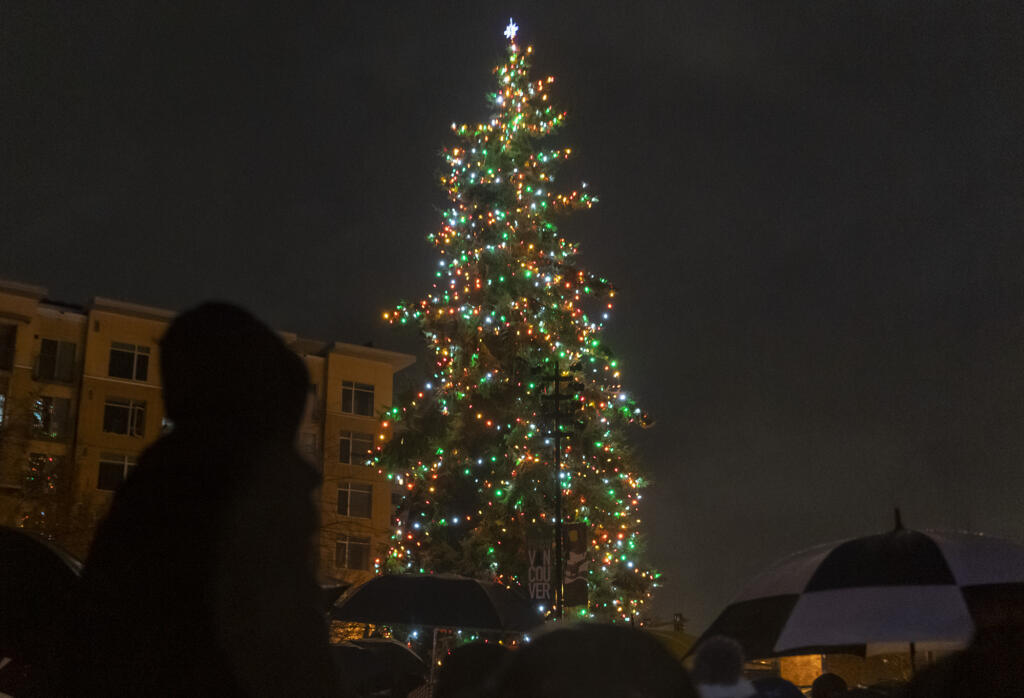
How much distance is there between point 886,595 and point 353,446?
53830 mm

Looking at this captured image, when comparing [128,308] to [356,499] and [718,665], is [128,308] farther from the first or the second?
[718,665]

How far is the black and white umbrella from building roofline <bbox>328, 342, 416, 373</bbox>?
54.3 m

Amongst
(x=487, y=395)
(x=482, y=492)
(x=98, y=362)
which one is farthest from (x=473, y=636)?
(x=98, y=362)

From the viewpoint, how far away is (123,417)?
50.2 metres

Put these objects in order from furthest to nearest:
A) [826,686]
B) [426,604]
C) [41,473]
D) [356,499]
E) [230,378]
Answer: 1. [356,499]
2. [41,473]
3. [426,604]
4. [826,686]
5. [230,378]

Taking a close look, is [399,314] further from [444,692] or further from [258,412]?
[258,412]

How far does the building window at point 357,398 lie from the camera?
2254 inches

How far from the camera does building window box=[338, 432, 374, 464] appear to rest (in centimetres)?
5577

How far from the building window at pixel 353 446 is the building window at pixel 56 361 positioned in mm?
14372

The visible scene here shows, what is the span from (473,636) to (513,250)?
8.87 meters

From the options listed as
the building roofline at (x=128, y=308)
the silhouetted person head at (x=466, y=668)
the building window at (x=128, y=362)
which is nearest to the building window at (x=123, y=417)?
the building window at (x=128, y=362)

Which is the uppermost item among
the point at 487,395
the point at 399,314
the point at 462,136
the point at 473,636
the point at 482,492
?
the point at 462,136

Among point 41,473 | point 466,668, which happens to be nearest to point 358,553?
point 41,473

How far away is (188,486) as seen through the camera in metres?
2.15
